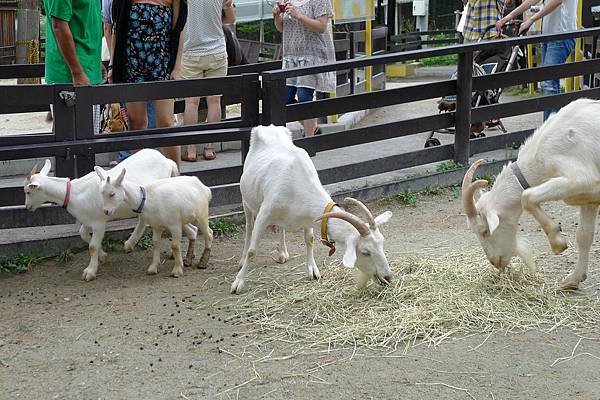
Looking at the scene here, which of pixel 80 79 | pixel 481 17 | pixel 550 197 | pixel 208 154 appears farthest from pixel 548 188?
pixel 481 17

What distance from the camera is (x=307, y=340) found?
16.8ft

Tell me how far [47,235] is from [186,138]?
1.26 meters

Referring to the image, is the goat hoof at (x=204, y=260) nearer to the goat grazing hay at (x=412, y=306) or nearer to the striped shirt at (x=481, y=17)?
the goat grazing hay at (x=412, y=306)

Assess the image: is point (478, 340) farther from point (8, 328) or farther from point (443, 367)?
point (8, 328)

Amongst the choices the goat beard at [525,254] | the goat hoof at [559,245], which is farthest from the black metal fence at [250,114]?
the goat hoof at [559,245]

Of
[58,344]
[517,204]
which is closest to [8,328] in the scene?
[58,344]

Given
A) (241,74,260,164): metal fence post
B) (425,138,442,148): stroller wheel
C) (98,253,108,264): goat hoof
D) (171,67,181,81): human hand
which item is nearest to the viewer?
(98,253,108,264): goat hoof

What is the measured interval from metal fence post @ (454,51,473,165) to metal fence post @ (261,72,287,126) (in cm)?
221

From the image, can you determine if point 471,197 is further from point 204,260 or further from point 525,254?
point 204,260

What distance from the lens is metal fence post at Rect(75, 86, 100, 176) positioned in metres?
6.54

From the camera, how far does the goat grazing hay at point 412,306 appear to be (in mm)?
5164

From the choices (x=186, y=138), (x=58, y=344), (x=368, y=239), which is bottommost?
(x=58, y=344)

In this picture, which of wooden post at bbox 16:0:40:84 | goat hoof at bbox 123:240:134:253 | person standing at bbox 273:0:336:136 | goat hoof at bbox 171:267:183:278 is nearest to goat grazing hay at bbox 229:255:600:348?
goat hoof at bbox 171:267:183:278

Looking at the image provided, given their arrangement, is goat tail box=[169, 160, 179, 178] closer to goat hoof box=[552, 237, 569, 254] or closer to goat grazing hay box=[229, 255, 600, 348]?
goat grazing hay box=[229, 255, 600, 348]
